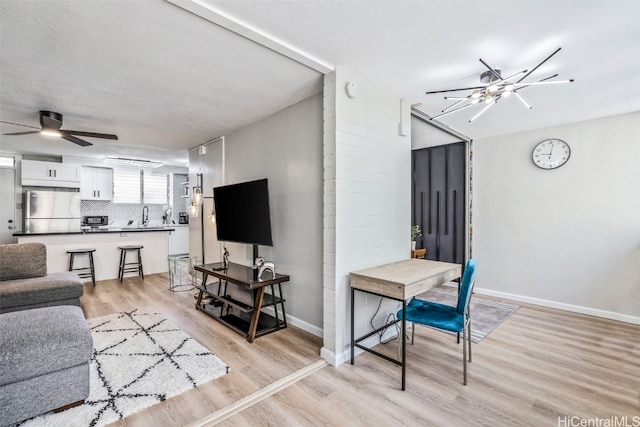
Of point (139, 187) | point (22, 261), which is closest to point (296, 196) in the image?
point (22, 261)

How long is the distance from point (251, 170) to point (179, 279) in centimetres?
278

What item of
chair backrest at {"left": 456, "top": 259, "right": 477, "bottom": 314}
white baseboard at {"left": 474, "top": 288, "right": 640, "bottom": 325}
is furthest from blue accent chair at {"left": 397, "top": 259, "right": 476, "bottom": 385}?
white baseboard at {"left": 474, "top": 288, "right": 640, "bottom": 325}

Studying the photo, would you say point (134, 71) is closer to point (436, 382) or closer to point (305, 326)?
point (305, 326)

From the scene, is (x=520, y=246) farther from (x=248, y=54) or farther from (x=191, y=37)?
(x=191, y=37)

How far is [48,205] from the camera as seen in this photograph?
19.4 ft

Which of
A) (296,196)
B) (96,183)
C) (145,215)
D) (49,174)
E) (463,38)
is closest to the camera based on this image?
(463,38)

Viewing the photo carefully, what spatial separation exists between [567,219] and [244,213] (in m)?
4.21

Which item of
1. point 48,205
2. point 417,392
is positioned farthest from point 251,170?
point 48,205

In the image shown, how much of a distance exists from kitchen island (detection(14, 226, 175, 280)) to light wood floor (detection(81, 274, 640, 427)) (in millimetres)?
3244

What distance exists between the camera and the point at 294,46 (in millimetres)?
2180

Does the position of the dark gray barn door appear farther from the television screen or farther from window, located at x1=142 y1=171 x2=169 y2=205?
window, located at x1=142 y1=171 x2=169 y2=205

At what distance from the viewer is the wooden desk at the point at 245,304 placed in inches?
118

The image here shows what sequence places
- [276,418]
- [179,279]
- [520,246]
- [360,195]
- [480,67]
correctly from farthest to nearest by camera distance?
[179,279] → [520,246] → [360,195] → [480,67] → [276,418]

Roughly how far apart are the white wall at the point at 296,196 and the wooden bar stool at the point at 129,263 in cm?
319
